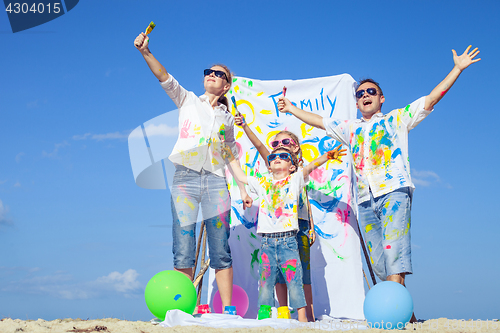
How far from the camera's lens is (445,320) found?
183 inches

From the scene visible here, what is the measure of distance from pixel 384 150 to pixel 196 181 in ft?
5.88

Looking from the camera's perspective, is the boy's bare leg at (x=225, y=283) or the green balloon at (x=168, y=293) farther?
the boy's bare leg at (x=225, y=283)

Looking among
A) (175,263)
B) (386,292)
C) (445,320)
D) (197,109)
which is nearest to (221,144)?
(197,109)

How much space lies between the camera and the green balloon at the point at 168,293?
3.71m

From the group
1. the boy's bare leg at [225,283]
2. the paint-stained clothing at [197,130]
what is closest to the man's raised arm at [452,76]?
the paint-stained clothing at [197,130]

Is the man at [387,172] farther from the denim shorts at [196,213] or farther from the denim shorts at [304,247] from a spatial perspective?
the denim shorts at [196,213]

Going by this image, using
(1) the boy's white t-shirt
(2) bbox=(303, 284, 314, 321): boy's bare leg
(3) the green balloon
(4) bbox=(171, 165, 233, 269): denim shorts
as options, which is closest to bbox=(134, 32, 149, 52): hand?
(4) bbox=(171, 165, 233, 269): denim shorts

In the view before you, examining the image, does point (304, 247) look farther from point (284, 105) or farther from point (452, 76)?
point (452, 76)

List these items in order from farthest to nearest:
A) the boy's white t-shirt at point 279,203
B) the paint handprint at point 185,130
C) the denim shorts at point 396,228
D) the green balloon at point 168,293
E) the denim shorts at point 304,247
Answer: the denim shorts at point 304,247, the paint handprint at point 185,130, the boy's white t-shirt at point 279,203, the denim shorts at point 396,228, the green balloon at point 168,293

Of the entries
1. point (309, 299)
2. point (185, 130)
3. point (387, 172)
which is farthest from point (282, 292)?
point (185, 130)

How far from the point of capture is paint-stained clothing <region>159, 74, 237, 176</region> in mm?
4023

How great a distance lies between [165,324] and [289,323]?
101cm

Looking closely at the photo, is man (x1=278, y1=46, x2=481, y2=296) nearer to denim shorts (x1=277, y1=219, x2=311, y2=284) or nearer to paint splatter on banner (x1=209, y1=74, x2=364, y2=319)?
denim shorts (x1=277, y1=219, x2=311, y2=284)

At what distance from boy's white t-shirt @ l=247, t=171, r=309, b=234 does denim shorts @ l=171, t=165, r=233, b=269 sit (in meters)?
0.37
